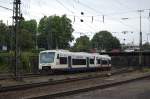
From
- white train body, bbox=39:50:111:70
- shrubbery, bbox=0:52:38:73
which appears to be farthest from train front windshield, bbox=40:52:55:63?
shrubbery, bbox=0:52:38:73

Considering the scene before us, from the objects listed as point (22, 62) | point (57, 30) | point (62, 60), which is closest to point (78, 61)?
point (62, 60)

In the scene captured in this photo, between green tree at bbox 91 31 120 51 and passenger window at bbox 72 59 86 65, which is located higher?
green tree at bbox 91 31 120 51

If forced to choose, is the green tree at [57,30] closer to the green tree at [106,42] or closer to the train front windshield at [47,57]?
the green tree at [106,42]

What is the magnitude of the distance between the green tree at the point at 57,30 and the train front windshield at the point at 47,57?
216 feet

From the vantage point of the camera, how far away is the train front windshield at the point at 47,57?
1706 inches

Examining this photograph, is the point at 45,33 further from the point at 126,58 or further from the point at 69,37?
the point at 126,58

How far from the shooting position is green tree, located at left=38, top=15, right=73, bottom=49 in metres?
115

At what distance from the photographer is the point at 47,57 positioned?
44.2 meters

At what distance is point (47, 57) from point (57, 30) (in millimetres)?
70711

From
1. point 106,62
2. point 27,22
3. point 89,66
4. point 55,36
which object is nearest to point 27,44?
point 55,36

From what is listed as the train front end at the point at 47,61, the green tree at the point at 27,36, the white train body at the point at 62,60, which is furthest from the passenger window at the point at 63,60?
the green tree at the point at 27,36

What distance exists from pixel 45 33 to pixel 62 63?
77052 millimetres

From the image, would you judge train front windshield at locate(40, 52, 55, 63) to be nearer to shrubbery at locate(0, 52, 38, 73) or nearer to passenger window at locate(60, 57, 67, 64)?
passenger window at locate(60, 57, 67, 64)

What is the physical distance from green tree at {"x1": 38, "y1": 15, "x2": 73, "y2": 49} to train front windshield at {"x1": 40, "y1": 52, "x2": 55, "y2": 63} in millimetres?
65951
